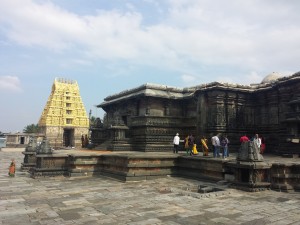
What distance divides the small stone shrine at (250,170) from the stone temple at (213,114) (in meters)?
5.05

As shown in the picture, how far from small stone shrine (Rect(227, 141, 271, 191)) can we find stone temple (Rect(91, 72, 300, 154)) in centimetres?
505

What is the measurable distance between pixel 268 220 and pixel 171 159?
23.0 ft

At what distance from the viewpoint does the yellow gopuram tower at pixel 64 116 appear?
176ft

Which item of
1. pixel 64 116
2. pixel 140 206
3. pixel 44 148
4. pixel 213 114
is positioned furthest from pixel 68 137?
pixel 140 206

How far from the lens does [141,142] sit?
708 inches

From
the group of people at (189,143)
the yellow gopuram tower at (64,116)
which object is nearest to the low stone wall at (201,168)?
the group of people at (189,143)

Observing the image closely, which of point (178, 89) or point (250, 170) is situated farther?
point (178, 89)

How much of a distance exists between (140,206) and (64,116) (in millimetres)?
50823

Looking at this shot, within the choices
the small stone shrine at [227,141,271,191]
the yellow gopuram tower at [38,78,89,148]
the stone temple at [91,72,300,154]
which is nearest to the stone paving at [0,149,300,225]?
the small stone shrine at [227,141,271,191]

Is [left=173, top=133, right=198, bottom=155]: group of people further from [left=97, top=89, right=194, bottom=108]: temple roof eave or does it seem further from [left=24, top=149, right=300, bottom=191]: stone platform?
[left=97, top=89, right=194, bottom=108]: temple roof eave

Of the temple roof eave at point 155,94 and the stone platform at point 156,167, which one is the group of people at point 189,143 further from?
the temple roof eave at point 155,94

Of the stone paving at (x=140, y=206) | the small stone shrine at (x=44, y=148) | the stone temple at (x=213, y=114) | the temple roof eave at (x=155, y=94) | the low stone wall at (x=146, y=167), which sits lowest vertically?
the stone paving at (x=140, y=206)

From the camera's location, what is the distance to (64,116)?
181 ft

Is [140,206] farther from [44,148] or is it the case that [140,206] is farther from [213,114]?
[213,114]
